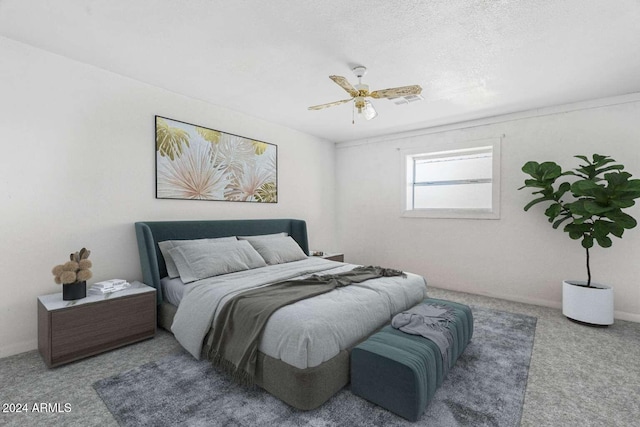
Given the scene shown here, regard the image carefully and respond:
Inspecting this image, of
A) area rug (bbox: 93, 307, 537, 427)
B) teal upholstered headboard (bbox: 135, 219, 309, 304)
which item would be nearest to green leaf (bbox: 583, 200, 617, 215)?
area rug (bbox: 93, 307, 537, 427)

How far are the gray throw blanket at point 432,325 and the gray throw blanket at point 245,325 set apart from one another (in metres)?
0.66

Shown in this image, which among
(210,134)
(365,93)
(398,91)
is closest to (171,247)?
(210,134)

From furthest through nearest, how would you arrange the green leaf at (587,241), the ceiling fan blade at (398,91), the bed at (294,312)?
1. the green leaf at (587,241)
2. the ceiling fan blade at (398,91)
3. the bed at (294,312)

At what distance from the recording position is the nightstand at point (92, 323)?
233cm

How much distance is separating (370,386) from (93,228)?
2877 millimetres

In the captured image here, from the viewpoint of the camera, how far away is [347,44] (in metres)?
2.49

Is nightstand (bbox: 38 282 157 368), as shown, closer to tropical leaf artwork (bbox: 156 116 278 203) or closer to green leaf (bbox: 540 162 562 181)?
tropical leaf artwork (bbox: 156 116 278 203)

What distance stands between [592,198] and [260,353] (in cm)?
373

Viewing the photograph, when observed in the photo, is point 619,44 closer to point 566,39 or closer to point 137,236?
point 566,39

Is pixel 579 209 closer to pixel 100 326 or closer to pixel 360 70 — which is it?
pixel 360 70

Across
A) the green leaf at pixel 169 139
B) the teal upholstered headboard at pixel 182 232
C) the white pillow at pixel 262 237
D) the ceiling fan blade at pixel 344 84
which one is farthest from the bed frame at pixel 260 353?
the ceiling fan blade at pixel 344 84

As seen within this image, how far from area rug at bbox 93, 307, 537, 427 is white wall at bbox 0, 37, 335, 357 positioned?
122 cm

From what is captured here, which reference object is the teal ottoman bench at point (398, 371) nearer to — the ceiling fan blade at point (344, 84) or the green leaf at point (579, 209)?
the ceiling fan blade at point (344, 84)

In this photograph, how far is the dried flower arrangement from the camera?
246cm
